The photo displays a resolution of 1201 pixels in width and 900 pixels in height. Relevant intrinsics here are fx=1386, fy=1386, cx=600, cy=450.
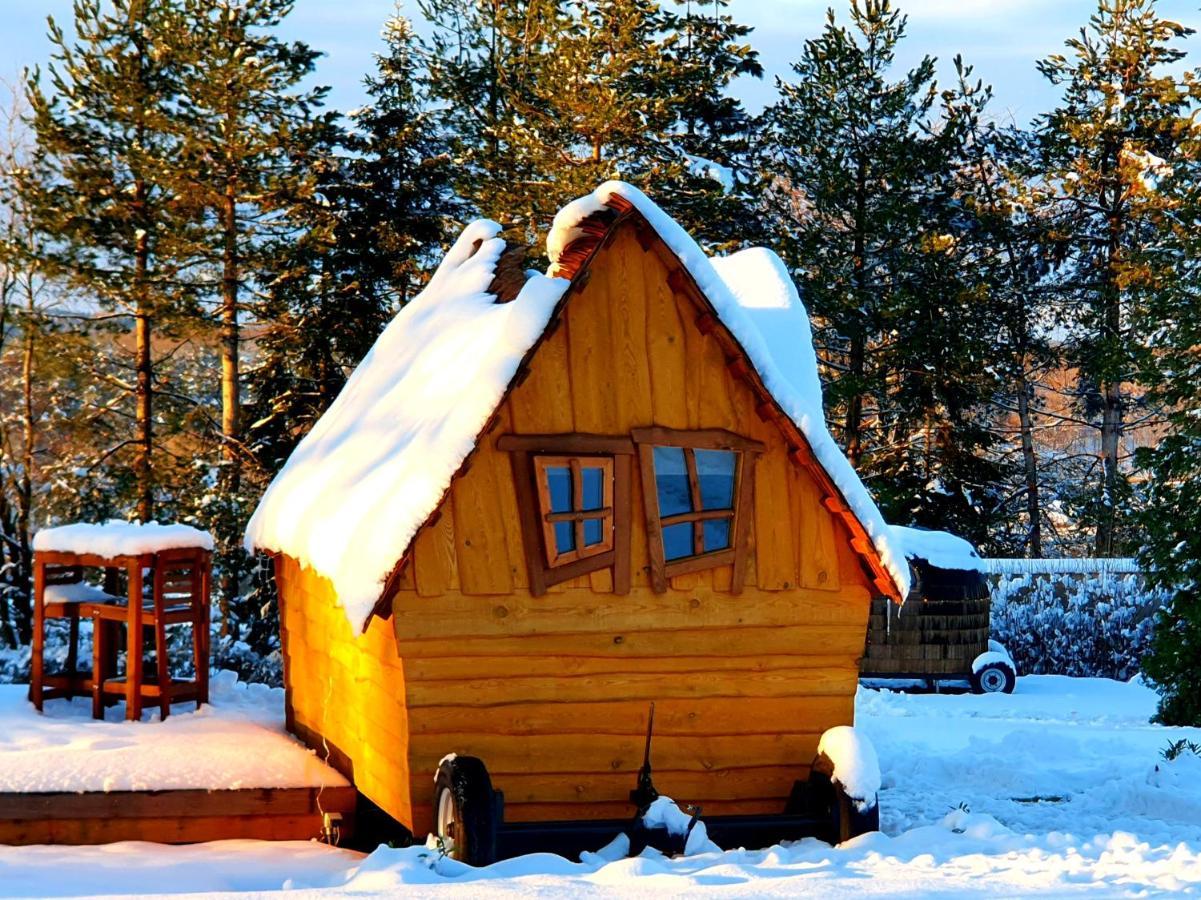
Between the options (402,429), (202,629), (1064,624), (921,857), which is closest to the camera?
(921,857)

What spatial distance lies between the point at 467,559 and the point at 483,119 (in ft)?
69.5

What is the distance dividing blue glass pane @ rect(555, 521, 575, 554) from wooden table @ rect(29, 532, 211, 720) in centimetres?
381

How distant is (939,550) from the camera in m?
19.2

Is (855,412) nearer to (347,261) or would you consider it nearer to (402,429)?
(347,261)

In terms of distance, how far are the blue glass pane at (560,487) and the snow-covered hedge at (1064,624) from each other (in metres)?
16.0

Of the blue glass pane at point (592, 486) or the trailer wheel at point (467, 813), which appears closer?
the trailer wheel at point (467, 813)

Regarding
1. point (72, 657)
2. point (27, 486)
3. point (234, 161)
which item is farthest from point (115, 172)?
point (72, 657)

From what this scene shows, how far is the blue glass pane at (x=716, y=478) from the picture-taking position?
8914 millimetres

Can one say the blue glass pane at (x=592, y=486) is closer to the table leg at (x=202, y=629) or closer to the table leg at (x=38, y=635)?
the table leg at (x=202, y=629)

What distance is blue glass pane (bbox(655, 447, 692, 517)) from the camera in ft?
29.0

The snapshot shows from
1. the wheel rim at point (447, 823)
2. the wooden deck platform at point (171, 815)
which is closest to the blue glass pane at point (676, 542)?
the wheel rim at point (447, 823)

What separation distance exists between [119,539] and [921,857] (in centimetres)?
652

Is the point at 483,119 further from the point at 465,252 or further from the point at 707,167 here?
the point at 465,252

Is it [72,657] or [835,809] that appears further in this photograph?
[72,657]
